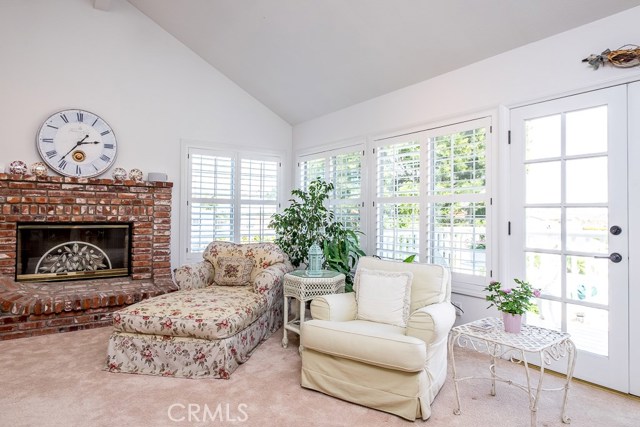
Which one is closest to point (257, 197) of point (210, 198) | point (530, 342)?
point (210, 198)

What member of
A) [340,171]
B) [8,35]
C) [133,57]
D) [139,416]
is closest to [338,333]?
[139,416]

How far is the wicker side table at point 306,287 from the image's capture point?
3041 mm

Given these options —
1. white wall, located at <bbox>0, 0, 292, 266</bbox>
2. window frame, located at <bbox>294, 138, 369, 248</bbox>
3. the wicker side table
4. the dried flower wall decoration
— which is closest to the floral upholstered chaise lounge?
the wicker side table

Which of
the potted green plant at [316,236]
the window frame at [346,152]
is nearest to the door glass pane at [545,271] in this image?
the potted green plant at [316,236]

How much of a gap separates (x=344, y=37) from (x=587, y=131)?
2.14 metres

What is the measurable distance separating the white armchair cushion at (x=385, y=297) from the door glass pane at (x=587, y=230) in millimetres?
1168

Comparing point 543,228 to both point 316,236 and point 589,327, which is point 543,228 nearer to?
point 589,327

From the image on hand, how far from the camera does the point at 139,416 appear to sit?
2.06m

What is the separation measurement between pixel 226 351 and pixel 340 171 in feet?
8.65

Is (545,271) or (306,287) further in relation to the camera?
(306,287)

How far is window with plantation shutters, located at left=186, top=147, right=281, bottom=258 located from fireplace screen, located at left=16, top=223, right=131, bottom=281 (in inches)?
30.7

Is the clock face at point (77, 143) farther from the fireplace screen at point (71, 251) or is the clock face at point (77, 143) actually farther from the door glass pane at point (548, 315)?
the door glass pane at point (548, 315)

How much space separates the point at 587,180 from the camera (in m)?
2.57

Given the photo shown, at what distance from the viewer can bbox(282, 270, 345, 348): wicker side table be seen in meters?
3.04
